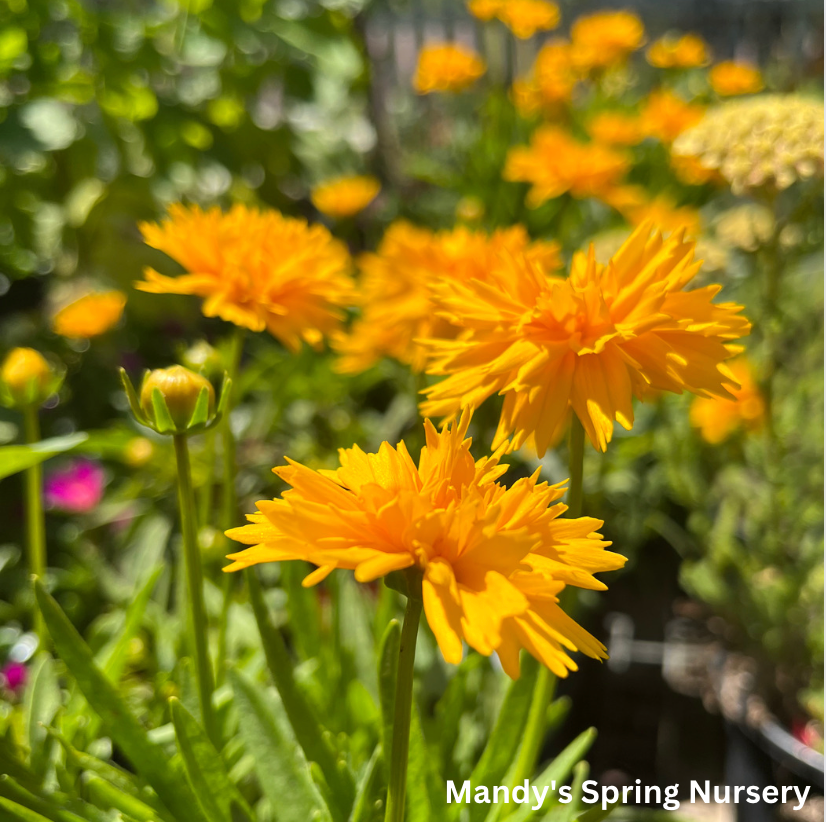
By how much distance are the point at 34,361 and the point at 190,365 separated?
130 millimetres

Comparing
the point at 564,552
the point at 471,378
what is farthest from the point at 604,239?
the point at 564,552

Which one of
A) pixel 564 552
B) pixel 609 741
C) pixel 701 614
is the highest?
pixel 564 552


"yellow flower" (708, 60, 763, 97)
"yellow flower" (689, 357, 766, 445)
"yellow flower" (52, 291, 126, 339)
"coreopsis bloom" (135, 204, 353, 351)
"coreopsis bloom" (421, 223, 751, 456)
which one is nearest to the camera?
"coreopsis bloom" (421, 223, 751, 456)

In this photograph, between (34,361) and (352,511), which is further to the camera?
(34,361)

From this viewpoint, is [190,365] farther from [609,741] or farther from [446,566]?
[609,741]

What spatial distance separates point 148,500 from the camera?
1111 mm

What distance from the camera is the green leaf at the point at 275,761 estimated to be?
0.47 meters

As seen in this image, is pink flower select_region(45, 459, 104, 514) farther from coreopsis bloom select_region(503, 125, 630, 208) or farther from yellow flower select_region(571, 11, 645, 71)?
yellow flower select_region(571, 11, 645, 71)

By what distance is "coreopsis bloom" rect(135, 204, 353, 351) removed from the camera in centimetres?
54

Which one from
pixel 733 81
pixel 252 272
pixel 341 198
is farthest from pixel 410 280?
pixel 733 81

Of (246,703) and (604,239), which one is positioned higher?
(604,239)

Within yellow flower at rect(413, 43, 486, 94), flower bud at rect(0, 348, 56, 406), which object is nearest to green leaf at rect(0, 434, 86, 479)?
flower bud at rect(0, 348, 56, 406)

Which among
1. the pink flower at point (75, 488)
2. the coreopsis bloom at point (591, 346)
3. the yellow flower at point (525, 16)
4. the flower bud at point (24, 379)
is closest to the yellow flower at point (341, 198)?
the yellow flower at point (525, 16)

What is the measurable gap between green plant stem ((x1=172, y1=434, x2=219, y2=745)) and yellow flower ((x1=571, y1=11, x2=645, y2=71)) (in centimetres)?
147
